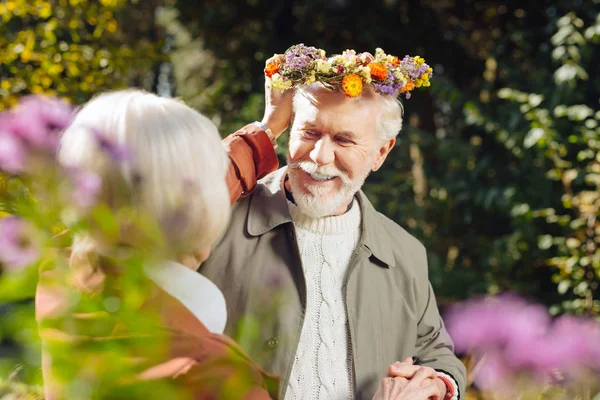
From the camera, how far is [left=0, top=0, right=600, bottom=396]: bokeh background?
186 inches

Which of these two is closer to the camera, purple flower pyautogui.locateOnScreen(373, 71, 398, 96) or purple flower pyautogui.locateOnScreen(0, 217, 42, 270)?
purple flower pyautogui.locateOnScreen(0, 217, 42, 270)

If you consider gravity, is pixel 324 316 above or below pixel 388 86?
below

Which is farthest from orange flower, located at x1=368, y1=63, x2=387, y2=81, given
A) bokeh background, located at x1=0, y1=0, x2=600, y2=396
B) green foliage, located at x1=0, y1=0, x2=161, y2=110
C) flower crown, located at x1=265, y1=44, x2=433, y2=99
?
green foliage, located at x1=0, y1=0, x2=161, y2=110

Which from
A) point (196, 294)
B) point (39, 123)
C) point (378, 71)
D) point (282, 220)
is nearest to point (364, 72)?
point (378, 71)

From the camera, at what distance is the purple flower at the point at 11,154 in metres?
0.69

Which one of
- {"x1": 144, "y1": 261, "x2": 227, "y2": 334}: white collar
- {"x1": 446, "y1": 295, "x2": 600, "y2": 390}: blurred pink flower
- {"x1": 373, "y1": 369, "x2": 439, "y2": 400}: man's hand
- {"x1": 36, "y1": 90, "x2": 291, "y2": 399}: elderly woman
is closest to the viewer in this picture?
{"x1": 36, "y1": 90, "x2": 291, "y2": 399}: elderly woman

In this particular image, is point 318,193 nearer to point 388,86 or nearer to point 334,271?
point 334,271

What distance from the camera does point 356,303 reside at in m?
1.96

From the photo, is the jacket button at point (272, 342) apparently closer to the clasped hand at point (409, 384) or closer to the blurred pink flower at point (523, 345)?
the clasped hand at point (409, 384)

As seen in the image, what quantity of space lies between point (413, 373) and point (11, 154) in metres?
1.42

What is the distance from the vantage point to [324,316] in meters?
1.93

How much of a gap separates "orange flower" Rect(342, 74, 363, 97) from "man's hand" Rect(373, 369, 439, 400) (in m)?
0.79

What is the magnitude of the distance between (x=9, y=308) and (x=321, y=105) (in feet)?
4.74

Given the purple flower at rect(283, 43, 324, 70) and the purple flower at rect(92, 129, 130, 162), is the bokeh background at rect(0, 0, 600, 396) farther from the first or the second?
the purple flower at rect(92, 129, 130, 162)
